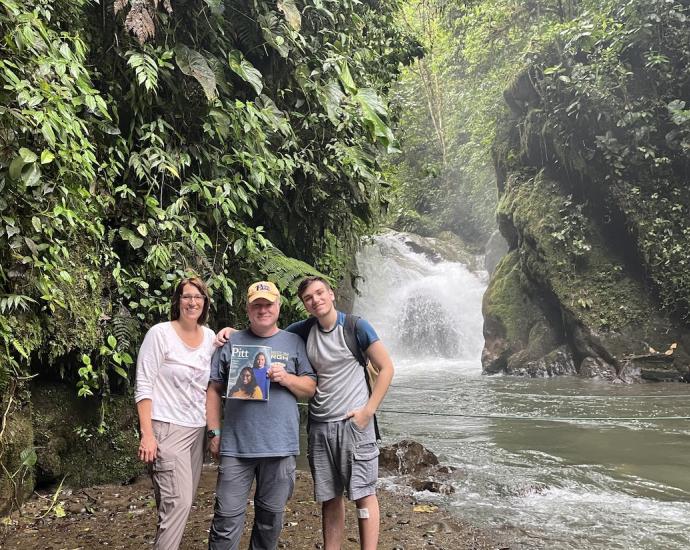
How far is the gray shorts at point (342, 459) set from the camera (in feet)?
10.2

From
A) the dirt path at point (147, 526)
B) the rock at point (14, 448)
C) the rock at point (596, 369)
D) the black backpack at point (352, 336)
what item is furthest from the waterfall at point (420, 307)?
the black backpack at point (352, 336)

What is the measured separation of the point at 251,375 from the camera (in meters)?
2.86

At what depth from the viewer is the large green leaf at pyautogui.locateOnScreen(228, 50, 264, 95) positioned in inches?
205

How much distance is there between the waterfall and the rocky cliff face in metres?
3.31

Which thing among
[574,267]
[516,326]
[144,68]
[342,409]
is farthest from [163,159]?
[516,326]

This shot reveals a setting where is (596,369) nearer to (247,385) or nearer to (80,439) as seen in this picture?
(80,439)

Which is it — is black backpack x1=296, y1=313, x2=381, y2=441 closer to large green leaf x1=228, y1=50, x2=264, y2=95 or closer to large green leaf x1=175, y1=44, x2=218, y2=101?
large green leaf x1=175, y1=44, x2=218, y2=101

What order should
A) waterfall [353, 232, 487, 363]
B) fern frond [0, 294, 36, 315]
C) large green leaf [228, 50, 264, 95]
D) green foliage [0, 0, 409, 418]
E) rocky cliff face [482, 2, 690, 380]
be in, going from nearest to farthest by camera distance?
fern frond [0, 294, 36, 315], green foliage [0, 0, 409, 418], large green leaf [228, 50, 264, 95], rocky cliff face [482, 2, 690, 380], waterfall [353, 232, 487, 363]

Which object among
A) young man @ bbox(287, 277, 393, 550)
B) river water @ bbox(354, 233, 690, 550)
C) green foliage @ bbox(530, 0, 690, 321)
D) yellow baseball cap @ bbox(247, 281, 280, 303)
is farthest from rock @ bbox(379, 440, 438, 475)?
green foliage @ bbox(530, 0, 690, 321)

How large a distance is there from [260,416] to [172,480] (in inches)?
21.6

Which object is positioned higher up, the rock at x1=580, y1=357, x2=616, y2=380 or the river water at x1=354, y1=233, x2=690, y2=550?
the rock at x1=580, y1=357, x2=616, y2=380

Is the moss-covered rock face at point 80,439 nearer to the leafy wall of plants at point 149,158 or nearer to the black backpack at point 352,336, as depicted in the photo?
the leafy wall of plants at point 149,158

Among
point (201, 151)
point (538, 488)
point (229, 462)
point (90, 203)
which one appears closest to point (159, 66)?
point (201, 151)

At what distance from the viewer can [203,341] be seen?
3092mm
